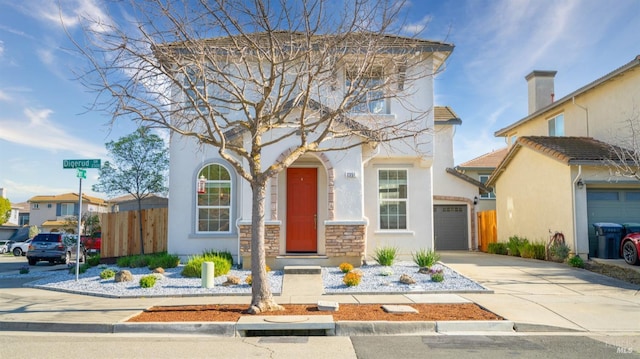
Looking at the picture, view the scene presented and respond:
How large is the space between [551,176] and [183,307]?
13.6 m

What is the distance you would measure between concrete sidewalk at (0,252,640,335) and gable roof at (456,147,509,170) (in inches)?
519

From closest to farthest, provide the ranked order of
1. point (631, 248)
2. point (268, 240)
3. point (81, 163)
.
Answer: point (81, 163)
point (268, 240)
point (631, 248)

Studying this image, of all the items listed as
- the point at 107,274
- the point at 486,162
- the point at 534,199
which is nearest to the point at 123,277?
the point at 107,274

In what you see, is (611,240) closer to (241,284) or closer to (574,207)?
(574,207)

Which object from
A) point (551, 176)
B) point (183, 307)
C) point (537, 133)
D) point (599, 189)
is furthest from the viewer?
point (537, 133)

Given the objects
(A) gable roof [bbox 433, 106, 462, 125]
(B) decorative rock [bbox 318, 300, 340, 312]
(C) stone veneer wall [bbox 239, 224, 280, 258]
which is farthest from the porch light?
(A) gable roof [bbox 433, 106, 462, 125]

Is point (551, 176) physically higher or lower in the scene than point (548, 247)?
higher

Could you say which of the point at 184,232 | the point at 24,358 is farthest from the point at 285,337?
the point at 184,232

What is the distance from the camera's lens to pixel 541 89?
23.2 m

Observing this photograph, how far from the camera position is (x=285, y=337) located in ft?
23.7

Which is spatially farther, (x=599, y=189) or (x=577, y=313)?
(x=599, y=189)

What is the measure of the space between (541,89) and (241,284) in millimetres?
19135

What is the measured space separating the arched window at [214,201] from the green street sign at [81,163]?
3448 mm

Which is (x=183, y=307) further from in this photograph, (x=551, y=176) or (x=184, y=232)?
(x=551, y=176)
